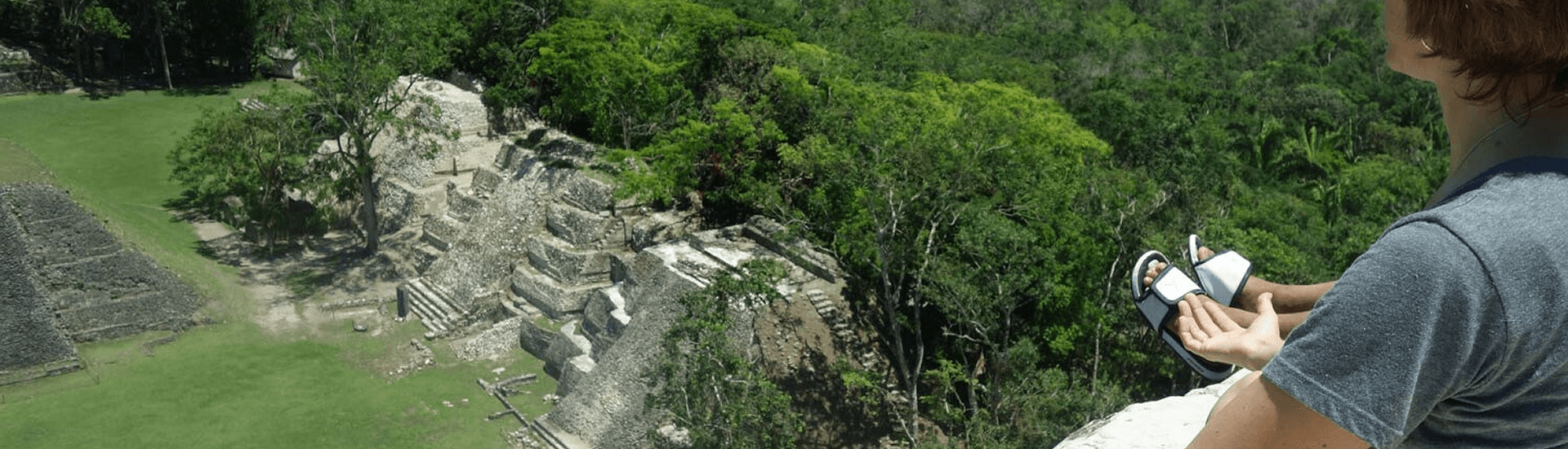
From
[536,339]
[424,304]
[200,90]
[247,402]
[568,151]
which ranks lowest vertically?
[424,304]

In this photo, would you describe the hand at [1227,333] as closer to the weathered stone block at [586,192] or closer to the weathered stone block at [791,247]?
the weathered stone block at [791,247]

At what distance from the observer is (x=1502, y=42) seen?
1.87m

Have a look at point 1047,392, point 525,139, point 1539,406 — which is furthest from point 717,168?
point 1539,406

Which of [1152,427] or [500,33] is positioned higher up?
[1152,427]

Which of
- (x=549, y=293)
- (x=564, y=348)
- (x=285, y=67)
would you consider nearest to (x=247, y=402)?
(x=564, y=348)

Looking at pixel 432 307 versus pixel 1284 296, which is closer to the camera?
pixel 1284 296

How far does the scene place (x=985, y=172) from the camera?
21.4 m

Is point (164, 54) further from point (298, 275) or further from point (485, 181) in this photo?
point (485, 181)

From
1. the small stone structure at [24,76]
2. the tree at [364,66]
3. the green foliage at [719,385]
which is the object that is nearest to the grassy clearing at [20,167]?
the tree at [364,66]

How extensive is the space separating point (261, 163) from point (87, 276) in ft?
19.1

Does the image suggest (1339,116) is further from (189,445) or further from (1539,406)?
(1539,406)

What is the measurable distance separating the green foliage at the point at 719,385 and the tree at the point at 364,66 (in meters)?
13.7

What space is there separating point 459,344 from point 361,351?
200 centimetres

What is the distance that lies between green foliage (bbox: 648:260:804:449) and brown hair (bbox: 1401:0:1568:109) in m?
16.1
